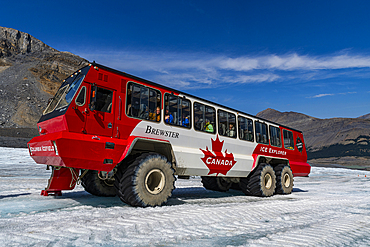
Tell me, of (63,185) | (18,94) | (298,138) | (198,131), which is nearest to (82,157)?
(63,185)

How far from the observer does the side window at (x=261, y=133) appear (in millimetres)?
9820

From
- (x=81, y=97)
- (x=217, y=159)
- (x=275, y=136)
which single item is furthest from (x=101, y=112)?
(x=275, y=136)

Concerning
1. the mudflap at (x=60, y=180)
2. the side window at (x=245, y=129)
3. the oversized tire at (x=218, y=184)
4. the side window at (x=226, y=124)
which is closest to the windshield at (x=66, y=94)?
the mudflap at (x=60, y=180)

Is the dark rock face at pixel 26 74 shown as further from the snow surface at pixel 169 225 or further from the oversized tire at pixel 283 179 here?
the snow surface at pixel 169 225

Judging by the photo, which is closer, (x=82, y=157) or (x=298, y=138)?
(x=82, y=157)

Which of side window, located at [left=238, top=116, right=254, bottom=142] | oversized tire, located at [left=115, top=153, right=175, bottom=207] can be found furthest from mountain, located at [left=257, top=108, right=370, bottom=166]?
oversized tire, located at [left=115, top=153, right=175, bottom=207]

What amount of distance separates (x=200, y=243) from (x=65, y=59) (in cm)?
7744

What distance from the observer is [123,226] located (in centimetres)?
408

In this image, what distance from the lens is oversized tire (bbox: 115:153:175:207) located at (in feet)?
17.9

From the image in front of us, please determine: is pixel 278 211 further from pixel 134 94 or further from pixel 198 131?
pixel 134 94

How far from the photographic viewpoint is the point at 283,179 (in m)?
10.3

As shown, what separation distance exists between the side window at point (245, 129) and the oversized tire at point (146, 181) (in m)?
3.73

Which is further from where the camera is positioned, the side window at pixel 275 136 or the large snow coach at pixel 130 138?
the side window at pixel 275 136

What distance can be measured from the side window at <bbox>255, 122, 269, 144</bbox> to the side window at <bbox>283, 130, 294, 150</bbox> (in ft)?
5.88
